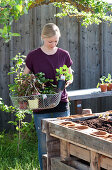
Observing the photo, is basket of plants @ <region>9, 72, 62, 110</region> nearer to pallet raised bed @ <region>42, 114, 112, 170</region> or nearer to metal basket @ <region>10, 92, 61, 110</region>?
metal basket @ <region>10, 92, 61, 110</region>

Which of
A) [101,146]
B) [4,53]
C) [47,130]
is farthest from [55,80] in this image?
[4,53]

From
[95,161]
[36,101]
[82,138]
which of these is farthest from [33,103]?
[95,161]

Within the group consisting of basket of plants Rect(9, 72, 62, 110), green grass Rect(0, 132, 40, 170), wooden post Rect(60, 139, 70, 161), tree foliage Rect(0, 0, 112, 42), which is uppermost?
tree foliage Rect(0, 0, 112, 42)

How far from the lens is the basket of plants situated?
2.88 meters

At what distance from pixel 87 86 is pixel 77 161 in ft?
10.1

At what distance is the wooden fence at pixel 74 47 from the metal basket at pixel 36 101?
1952mm

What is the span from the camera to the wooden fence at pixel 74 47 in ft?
15.9

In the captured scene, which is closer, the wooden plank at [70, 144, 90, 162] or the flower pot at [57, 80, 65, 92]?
the wooden plank at [70, 144, 90, 162]

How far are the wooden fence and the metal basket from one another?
6.40 ft

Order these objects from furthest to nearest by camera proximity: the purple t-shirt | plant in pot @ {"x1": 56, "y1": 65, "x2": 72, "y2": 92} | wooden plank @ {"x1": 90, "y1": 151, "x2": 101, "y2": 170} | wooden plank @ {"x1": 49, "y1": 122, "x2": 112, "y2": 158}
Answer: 1. the purple t-shirt
2. plant in pot @ {"x1": 56, "y1": 65, "x2": 72, "y2": 92}
3. wooden plank @ {"x1": 90, "y1": 151, "x2": 101, "y2": 170}
4. wooden plank @ {"x1": 49, "y1": 122, "x2": 112, "y2": 158}

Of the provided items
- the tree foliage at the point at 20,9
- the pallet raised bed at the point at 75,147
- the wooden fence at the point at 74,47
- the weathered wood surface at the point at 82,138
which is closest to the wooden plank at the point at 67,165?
the pallet raised bed at the point at 75,147

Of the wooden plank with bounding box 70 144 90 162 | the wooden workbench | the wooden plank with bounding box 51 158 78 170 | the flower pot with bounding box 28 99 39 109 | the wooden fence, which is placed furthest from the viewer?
the wooden fence

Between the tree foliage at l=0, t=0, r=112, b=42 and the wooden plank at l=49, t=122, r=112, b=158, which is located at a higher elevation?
the tree foliage at l=0, t=0, r=112, b=42

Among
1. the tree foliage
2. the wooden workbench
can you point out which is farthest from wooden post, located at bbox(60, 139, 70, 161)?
the wooden workbench
